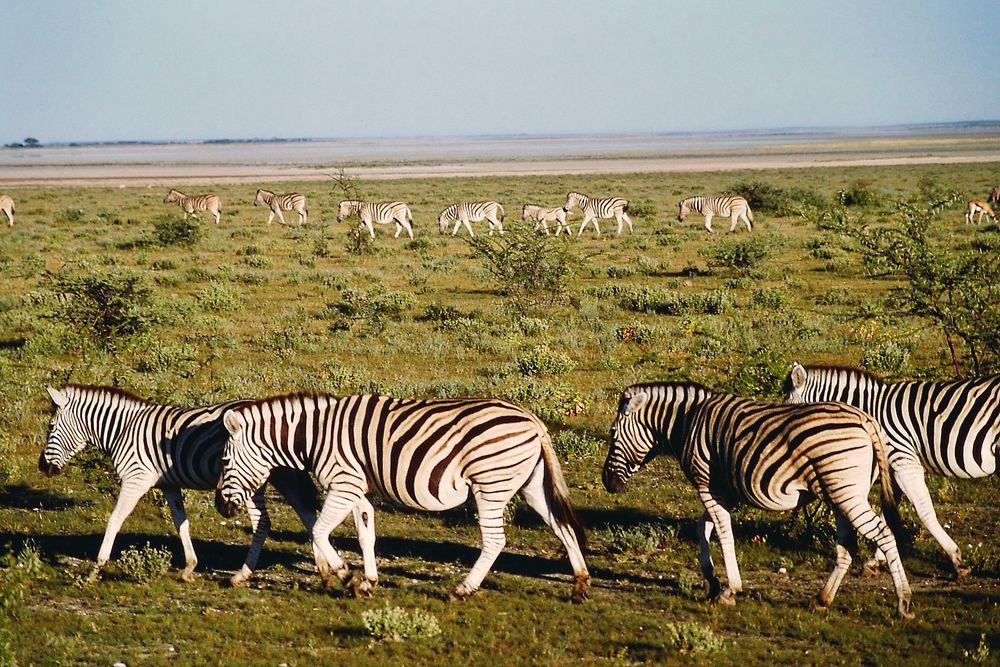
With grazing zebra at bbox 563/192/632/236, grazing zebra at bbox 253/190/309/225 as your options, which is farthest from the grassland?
grazing zebra at bbox 253/190/309/225

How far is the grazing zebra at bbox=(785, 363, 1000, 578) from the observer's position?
8.22 metres

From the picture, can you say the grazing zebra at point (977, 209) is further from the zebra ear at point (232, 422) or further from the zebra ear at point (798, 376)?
the zebra ear at point (232, 422)

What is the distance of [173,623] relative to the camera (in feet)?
24.0

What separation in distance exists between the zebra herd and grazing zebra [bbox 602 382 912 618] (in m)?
0.01

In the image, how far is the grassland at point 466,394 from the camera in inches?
280

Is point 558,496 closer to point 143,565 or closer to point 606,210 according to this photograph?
point 143,565

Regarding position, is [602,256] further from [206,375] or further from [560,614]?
[560,614]

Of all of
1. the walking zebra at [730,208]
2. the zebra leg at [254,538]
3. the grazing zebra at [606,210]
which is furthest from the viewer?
the grazing zebra at [606,210]

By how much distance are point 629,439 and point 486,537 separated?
5.04ft

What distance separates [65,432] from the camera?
8633 millimetres

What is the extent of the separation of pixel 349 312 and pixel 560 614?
48.8ft

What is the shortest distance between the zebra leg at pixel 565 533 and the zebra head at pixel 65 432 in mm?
3927

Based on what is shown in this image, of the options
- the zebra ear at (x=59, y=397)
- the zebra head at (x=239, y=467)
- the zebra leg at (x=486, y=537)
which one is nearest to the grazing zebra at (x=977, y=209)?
the zebra leg at (x=486, y=537)

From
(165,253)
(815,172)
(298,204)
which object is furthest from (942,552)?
(815,172)
